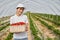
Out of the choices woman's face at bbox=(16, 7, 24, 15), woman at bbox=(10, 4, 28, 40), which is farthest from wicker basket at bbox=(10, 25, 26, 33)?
woman's face at bbox=(16, 7, 24, 15)

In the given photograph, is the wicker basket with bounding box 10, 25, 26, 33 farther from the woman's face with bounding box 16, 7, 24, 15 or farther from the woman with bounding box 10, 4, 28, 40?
the woman's face with bounding box 16, 7, 24, 15

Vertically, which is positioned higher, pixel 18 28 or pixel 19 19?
pixel 19 19

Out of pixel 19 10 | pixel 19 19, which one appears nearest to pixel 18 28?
pixel 19 19

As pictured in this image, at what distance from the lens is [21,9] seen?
16.4 feet

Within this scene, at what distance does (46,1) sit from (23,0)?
1566 mm

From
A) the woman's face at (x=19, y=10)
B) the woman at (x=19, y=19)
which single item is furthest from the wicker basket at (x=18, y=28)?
the woman's face at (x=19, y=10)

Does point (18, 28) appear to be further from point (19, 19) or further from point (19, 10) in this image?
point (19, 10)

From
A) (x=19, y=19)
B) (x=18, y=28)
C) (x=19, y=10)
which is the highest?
(x=19, y=10)

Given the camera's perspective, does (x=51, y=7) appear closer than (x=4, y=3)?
No

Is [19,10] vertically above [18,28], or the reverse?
[19,10]

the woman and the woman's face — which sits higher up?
the woman's face

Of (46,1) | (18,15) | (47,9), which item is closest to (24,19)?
(18,15)

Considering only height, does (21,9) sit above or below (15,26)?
above

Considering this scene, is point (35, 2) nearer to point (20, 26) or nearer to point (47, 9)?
point (47, 9)
